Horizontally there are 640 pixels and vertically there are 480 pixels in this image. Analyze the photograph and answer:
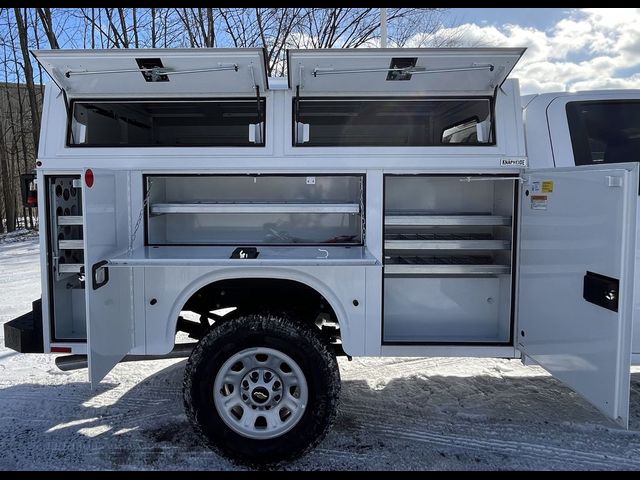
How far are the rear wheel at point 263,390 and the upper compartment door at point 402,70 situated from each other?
1.62 m

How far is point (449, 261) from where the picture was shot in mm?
3621

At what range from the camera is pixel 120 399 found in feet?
12.8

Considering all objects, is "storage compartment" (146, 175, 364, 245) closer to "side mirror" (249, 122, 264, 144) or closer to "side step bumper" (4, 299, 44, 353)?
"side mirror" (249, 122, 264, 144)

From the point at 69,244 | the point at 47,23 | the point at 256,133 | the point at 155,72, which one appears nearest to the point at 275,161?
the point at 256,133

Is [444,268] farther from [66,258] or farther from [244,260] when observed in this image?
[66,258]

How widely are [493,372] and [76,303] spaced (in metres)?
3.58

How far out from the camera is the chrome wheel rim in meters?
2.96

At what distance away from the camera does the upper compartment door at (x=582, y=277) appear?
2301mm

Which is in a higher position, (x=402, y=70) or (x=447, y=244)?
(x=402, y=70)

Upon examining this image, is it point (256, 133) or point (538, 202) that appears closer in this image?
point (538, 202)

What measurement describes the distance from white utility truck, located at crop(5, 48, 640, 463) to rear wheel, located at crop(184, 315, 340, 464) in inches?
0.5

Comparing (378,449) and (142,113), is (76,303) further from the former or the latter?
(378,449)

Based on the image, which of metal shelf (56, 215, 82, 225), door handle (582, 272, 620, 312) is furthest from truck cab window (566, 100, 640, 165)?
metal shelf (56, 215, 82, 225)

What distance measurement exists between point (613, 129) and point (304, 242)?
236 centimetres
